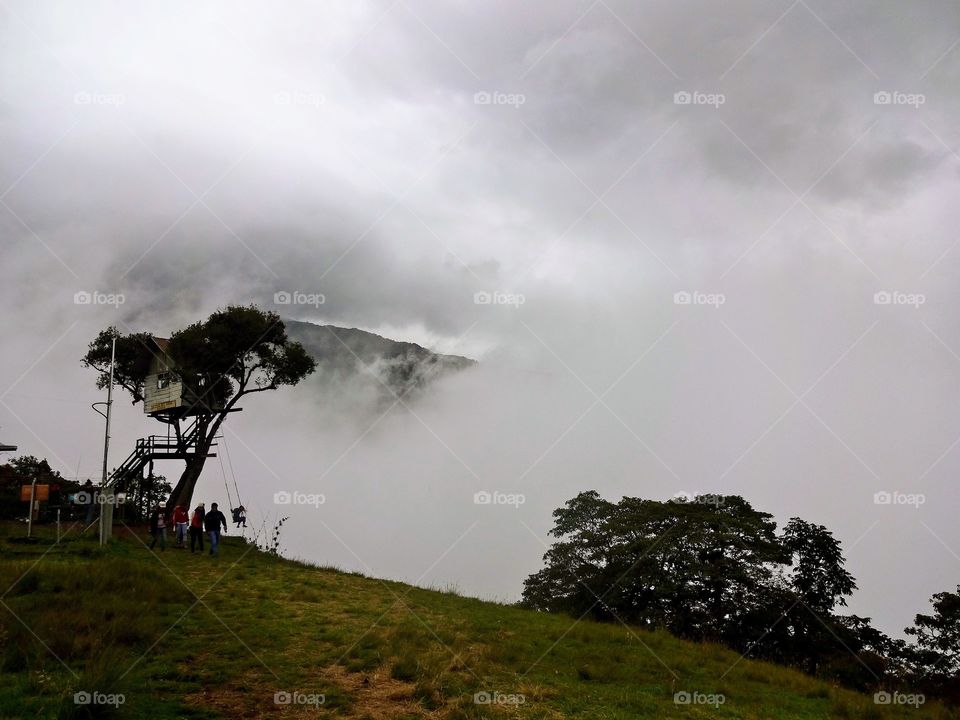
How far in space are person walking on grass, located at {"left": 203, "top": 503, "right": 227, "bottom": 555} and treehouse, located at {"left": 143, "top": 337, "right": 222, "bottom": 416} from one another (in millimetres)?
11776

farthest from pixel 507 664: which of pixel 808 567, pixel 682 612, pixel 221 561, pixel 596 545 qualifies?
pixel 808 567

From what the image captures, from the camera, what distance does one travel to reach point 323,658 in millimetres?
13344

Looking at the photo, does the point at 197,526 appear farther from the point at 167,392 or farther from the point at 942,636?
the point at 942,636

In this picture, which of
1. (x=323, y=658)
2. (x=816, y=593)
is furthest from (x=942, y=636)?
(x=323, y=658)

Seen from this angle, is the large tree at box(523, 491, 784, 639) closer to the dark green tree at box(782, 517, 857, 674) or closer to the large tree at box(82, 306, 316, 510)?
the dark green tree at box(782, 517, 857, 674)

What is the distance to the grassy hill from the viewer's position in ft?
35.7

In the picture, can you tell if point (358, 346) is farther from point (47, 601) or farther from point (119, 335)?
point (47, 601)

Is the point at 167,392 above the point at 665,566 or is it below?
above

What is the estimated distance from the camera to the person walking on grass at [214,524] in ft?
83.6

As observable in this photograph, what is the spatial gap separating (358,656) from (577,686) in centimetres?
437

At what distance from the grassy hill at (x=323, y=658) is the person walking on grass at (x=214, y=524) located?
3957 millimetres

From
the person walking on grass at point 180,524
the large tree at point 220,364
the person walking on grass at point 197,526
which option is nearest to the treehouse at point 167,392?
the large tree at point 220,364

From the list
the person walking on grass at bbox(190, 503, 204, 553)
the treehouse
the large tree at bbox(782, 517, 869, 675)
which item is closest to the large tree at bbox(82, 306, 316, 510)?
the treehouse

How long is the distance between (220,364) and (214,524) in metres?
13.7
